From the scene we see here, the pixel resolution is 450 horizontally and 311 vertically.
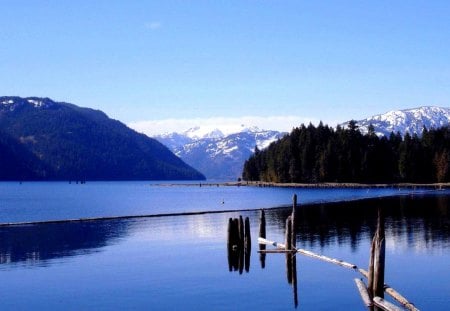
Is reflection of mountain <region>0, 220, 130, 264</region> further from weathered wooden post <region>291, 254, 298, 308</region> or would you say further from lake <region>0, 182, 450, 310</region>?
weathered wooden post <region>291, 254, 298, 308</region>

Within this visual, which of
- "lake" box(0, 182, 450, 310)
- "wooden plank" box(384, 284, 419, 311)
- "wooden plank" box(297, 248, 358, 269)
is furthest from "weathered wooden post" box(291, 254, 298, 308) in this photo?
"wooden plank" box(384, 284, 419, 311)

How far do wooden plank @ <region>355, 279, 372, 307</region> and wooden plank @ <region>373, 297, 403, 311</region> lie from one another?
0.54 metres

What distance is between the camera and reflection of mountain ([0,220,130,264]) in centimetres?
5612

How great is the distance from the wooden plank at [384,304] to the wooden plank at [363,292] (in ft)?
1.78

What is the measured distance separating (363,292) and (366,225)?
136ft

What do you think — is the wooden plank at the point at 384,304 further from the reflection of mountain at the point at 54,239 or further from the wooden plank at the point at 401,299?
the reflection of mountain at the point at 54,239

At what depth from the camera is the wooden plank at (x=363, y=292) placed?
35034 millimetres

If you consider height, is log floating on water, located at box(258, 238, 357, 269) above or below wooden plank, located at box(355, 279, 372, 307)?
above

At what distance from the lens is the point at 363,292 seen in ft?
120

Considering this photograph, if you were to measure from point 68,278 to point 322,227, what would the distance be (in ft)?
126

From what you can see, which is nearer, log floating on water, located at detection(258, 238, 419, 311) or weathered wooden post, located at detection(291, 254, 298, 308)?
log floating on water, located at detection(258, 238, 419, 311)

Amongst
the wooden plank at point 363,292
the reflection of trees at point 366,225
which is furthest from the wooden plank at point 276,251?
the wooden plank at point 363,292

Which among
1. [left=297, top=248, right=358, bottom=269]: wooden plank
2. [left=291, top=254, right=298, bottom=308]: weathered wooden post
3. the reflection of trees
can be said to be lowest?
[left=291, top=254, right=298, bottom=308]: weathered wooden post

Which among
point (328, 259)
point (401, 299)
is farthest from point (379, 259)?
point (328, 259)
